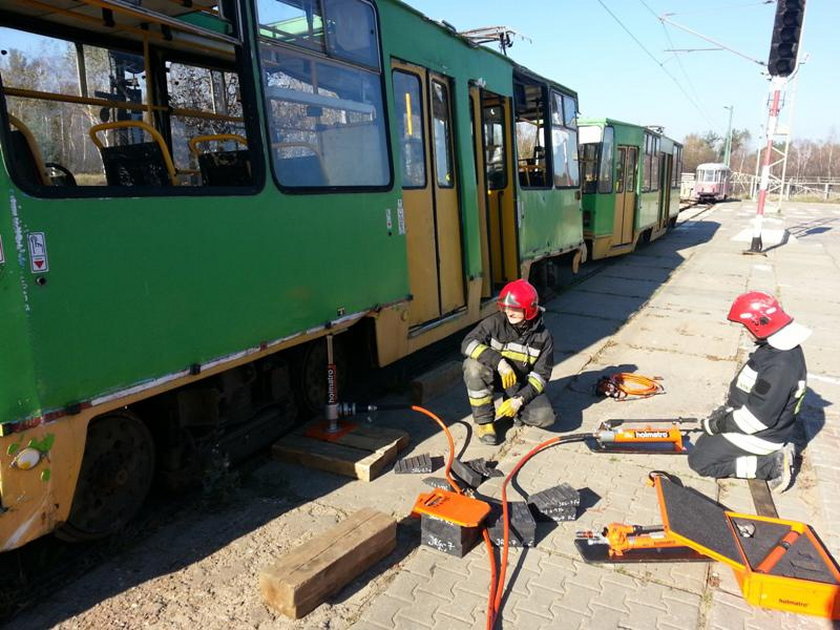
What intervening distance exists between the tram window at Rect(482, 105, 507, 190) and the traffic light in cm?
705

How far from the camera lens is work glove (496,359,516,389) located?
4613mm

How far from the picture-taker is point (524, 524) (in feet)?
10.7

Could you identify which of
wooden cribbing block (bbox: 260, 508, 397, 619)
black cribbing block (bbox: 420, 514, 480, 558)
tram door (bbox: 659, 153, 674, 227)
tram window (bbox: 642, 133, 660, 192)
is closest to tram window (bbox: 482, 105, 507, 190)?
black cribbing block (bbox: 420, 514, 480, 558)

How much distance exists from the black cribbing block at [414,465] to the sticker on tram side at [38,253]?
241 centimetres

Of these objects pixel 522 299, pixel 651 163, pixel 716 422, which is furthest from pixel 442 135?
pixel 651 163

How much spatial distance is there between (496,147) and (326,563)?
554 cm

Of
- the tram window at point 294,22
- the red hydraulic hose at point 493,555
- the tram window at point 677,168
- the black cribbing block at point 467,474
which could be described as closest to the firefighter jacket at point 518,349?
the red hydraulic hose at point 493,555

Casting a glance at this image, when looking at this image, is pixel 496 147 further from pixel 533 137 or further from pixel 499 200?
pixel 533 137

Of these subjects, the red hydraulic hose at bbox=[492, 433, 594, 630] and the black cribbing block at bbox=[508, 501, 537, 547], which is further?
the black cribbing block at bbox=[508, 501, 537, 547]

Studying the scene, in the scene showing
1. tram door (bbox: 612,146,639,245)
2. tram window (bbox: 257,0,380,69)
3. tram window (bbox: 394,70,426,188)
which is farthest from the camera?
tram door (bbox: 612,146,639,245)

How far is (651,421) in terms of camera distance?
4.62 metres

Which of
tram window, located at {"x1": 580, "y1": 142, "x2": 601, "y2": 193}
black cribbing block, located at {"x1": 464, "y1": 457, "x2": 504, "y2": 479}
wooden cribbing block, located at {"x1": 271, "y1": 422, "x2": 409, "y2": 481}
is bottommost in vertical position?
black cribbing block, located at {"x1": 464, "y1": 457, "x2": 504, "y2": 479}

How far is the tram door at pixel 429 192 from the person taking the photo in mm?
5105

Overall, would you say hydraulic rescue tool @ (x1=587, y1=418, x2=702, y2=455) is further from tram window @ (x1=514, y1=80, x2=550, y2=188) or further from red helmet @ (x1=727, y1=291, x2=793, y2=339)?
tram window @ (x1=514, y1=80, x2=550, y2=188)
